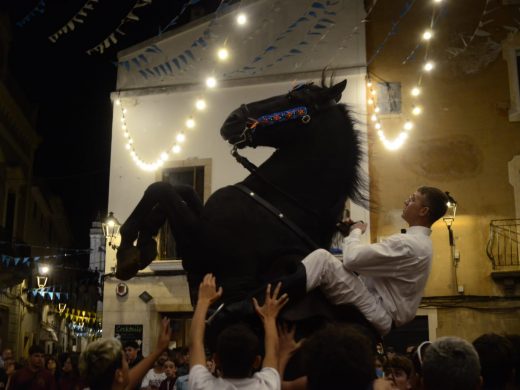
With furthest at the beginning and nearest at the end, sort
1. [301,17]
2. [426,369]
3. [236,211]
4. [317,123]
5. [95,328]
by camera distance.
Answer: [95,328]
[301,17]
[317,123]
[236,211]
[426,369]

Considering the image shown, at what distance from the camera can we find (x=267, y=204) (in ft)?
12.6

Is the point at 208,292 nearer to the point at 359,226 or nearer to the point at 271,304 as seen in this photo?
the point at 271,304

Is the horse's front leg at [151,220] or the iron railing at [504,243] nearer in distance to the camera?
the horse's front leg at [151,220]

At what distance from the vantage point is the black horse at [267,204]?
12.1 ft

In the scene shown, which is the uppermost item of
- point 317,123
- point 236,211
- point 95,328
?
point 317,123

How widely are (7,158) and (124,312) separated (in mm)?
11423

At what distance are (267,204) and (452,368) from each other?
1.68 meters

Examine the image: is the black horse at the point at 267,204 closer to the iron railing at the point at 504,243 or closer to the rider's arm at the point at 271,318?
the rider's arm at the point at 271,318

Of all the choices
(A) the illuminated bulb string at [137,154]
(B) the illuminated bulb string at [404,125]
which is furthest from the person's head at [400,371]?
(A) the illuminated bulb string at [137,154]

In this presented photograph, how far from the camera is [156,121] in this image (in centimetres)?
1694

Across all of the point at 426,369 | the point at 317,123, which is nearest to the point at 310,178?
the point at 317,123

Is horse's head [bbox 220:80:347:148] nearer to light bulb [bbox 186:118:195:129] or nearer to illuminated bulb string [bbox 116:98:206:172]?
light bulb [bbox 186:118:195:129]

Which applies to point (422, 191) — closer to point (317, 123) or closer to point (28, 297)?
point (317, 123)

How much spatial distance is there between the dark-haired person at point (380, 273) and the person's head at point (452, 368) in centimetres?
107
